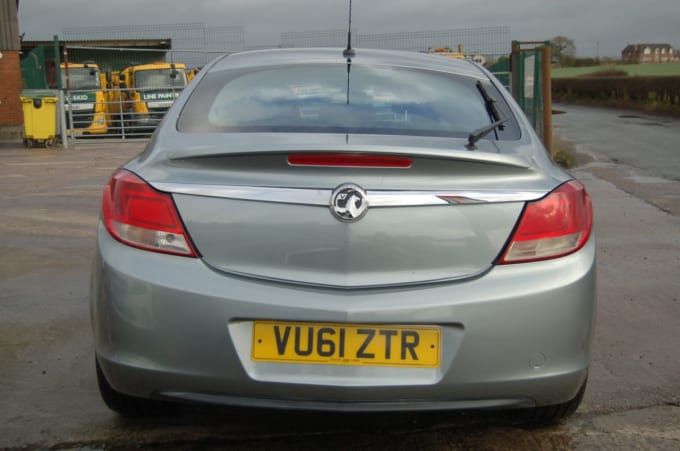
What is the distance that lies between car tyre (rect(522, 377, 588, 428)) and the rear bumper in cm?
45

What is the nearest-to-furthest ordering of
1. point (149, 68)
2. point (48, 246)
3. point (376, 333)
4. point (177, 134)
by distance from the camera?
point (376, 333)
point (177, 134)
point (48, 246)
point (149, 68)

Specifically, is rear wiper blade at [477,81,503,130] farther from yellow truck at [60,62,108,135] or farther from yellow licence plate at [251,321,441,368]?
yellow truck at [60,62,108,135]

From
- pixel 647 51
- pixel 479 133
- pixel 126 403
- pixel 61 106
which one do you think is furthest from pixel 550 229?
pixel 647 51

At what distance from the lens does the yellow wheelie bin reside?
61.1 feet

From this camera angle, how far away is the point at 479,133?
3.03 metres

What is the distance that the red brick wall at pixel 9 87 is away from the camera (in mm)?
21016

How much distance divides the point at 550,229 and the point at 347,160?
698mm

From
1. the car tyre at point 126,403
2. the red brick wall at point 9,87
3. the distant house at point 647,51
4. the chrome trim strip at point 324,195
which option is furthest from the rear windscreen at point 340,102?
the distant house at point 647,51

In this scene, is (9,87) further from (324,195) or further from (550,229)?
(550,229)

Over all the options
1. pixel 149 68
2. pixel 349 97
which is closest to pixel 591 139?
pixel 149 68

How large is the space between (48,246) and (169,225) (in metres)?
4.87

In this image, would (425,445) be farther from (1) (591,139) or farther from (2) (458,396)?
(1) (591,139)

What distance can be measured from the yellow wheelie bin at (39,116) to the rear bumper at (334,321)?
17013mm

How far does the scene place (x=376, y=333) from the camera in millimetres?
2648
